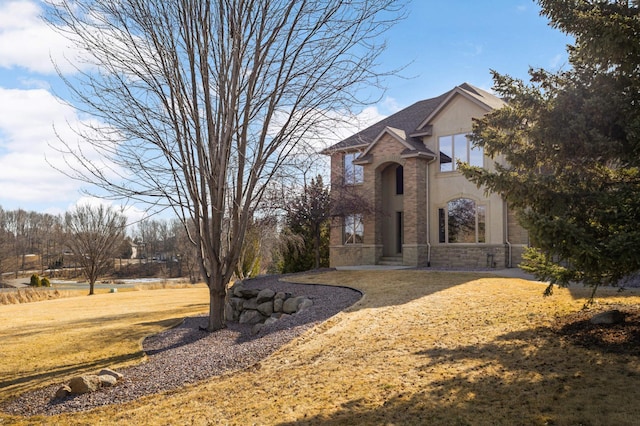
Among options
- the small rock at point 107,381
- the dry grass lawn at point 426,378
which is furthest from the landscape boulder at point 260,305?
the small rock at point 107,381

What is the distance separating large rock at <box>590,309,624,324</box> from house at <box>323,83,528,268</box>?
10484mm

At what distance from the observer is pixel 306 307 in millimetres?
11930

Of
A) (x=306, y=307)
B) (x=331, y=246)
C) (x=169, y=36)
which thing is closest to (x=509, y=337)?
(x=306, y=307)

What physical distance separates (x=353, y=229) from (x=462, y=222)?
17.0 ft

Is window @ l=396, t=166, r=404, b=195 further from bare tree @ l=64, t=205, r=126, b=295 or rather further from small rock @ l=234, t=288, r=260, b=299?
bare tree @ l=64, t=205, r=126, b=295

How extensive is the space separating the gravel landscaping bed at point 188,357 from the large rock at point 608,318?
16.5 feet

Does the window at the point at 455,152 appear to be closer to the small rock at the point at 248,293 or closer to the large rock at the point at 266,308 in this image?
the small rock at the point at 248,293

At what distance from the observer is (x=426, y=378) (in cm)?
581

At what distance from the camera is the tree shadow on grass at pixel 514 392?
4.61 metres

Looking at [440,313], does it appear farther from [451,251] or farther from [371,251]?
[371,251]

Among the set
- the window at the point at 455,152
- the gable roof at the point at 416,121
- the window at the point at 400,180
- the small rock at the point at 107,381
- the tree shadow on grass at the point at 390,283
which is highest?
the gable roof at the point at 416,121

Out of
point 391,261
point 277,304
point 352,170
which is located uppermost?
point 352,170

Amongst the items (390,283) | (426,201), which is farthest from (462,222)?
(390,283)

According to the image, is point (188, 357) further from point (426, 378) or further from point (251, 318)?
point (426, 378)
